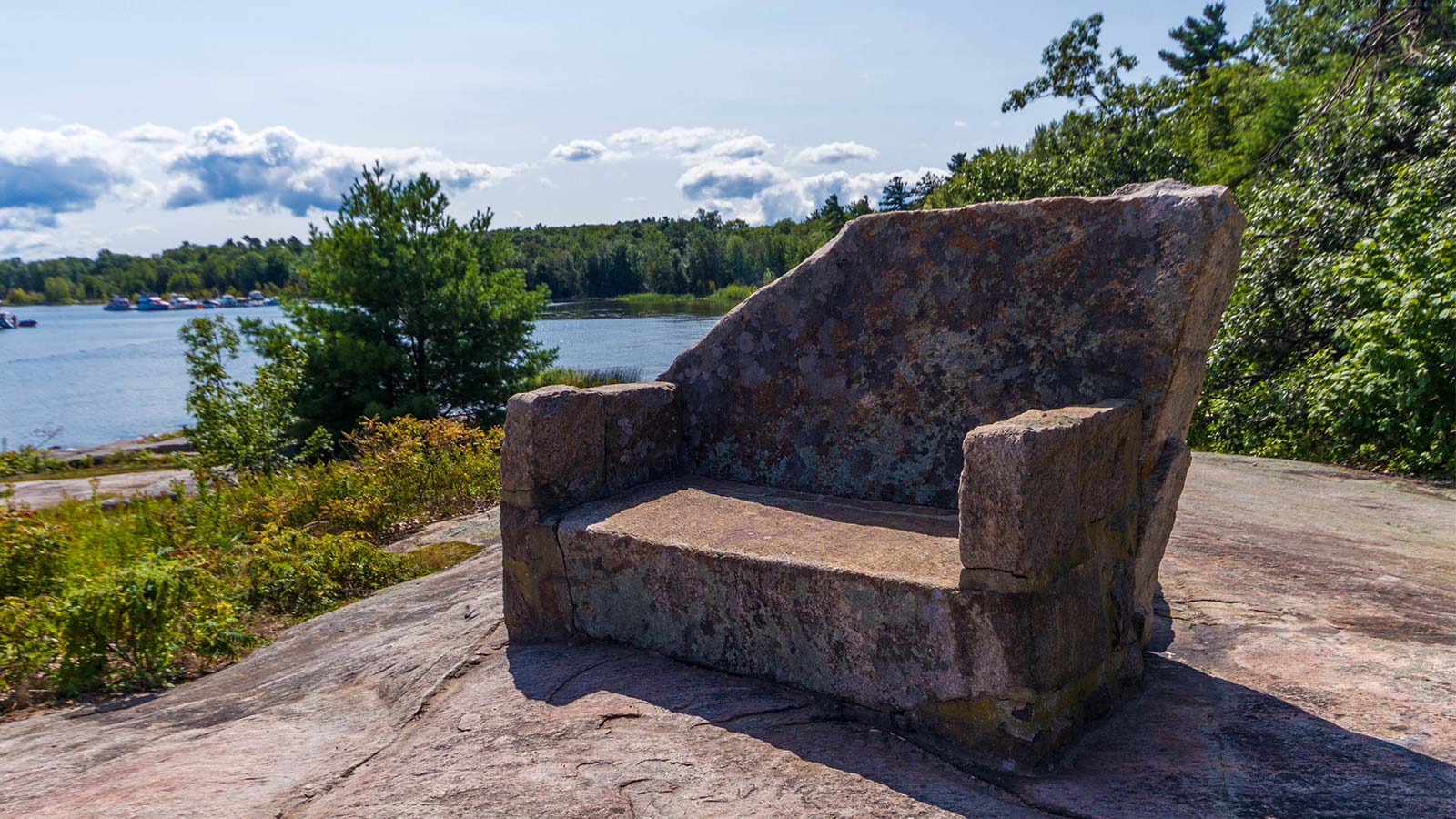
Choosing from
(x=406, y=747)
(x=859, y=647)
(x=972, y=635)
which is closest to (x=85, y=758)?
(x=406, y=747)

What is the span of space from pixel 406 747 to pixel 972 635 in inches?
66.9

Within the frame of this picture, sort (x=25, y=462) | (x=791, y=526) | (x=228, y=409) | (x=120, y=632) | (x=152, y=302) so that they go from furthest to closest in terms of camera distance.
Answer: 1. (x=152, y=302)
2. (x=228, y=409)
3. (x=25, y=462)
4. (x=120, y=632)
5. (x=791, y=526)

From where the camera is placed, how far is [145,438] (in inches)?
904

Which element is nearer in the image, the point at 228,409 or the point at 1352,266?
the point at 1352,266

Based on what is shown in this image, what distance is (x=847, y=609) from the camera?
8.75ft

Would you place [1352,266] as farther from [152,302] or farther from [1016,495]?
[152,302]

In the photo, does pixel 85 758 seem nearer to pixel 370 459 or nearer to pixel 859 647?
pixel 859 647

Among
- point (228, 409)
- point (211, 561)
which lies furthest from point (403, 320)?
point (211, 561)

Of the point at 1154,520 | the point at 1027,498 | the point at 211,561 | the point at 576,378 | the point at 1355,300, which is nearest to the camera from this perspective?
the point at 1027,498

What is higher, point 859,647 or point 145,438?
point 859,647

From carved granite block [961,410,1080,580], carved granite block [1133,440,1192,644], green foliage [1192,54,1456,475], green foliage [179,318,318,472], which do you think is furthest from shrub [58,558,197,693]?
green foliage [1192,54,1456,475]

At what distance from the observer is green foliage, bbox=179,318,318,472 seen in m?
9.84

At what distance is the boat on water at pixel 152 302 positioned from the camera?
11375 cm

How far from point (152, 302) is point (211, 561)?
5055 inches
